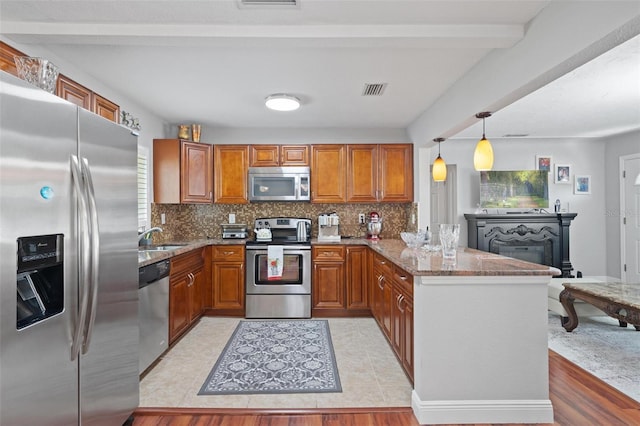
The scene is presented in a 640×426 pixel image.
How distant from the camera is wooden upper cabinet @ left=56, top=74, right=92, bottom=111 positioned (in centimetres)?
257

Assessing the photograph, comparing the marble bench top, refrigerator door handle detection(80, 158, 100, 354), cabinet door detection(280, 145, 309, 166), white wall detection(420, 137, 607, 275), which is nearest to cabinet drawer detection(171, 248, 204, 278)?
cabinet door detection(280, 145, 309, 166)

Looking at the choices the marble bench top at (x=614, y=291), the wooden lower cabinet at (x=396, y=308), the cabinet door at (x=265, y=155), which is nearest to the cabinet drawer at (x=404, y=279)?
the wooden lower cabinet at (x=396, y=308)

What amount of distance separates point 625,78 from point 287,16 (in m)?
3.16

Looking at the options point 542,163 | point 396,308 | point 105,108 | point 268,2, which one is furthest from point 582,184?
point 105,108

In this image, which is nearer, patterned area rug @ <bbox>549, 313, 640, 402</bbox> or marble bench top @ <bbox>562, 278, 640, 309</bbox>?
patterned area rug @ <bbox>549, 313, 640, 402</bbox>

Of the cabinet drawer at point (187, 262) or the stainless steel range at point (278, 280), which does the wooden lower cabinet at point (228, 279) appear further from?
the cabinet drawer at point (187, 262)

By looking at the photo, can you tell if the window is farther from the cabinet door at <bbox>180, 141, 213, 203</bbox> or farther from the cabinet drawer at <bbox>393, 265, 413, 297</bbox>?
the cabinet drawer at <bbox>393, 265, 413, 297</bbox>

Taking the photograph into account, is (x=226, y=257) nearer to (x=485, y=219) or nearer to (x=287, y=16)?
(x=287, y=16)

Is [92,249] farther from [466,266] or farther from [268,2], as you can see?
Answer: [466,266]

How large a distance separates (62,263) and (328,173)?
3531 millimetres

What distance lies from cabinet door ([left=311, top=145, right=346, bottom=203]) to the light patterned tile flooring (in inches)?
68.1

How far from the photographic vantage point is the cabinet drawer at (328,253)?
4.36 meters

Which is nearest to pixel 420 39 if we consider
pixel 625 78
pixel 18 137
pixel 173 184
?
pixel 18 137

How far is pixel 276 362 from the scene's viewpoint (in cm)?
299
